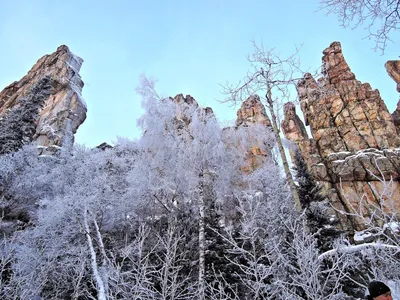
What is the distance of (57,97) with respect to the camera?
32.0 meters

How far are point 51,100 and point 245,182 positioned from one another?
24909 mm

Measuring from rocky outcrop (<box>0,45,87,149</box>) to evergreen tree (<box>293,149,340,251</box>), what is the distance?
21.0 m

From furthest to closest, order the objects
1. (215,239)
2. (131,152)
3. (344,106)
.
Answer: (344,106) → (131,152) → (215,239)

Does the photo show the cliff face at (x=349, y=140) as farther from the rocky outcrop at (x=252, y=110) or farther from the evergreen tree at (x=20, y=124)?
the evergreen tree at (x=20, y=124)

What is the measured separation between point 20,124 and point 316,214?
21.6 metres

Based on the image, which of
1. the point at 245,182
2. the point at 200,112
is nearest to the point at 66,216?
the point at 200,112

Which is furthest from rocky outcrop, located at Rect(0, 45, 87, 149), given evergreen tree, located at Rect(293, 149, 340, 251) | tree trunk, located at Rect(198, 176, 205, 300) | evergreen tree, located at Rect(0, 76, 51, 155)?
evergreen tree, located at Rect(293, 149, 340, 251)

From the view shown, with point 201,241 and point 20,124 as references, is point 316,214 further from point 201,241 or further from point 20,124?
point 20,124

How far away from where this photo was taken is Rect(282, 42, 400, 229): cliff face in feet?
82.8

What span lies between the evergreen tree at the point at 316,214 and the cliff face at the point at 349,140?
32.4 feet

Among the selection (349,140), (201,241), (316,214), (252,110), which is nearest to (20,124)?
(201,241)

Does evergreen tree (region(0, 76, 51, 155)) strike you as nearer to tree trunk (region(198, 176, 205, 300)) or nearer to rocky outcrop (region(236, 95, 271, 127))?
tree trunk (region(198, 176, 205, 300))

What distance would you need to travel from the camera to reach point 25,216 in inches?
637

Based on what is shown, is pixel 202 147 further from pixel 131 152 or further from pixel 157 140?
pixel 131 152
